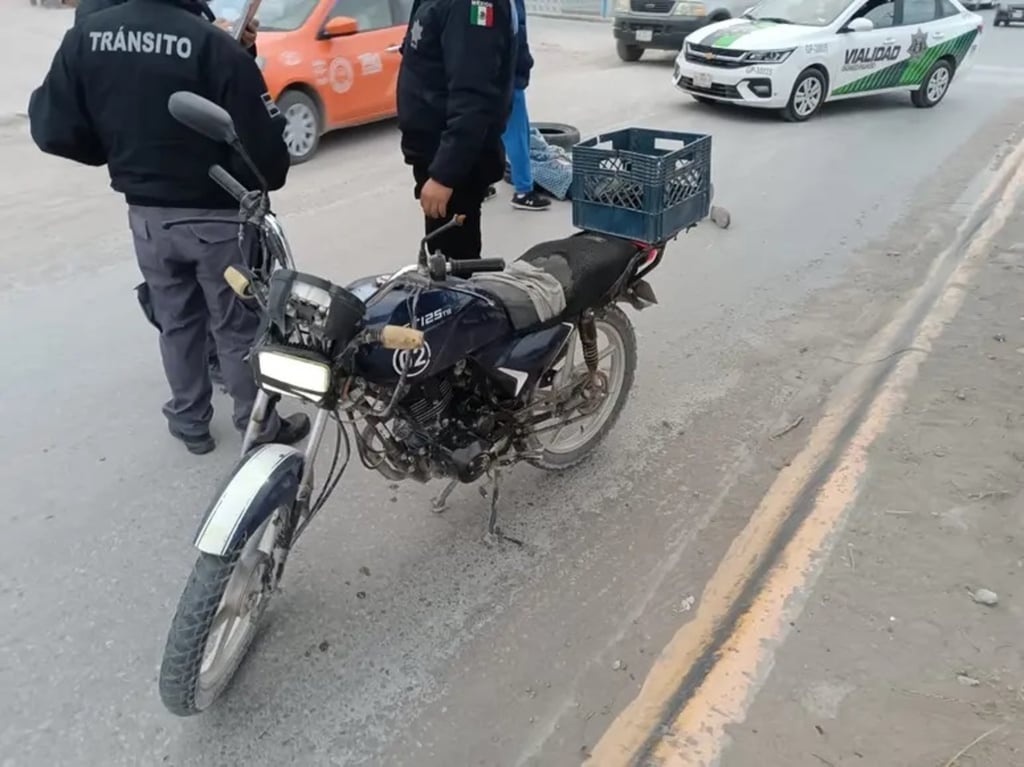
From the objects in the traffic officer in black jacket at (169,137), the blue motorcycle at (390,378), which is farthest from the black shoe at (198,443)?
the blue motorcycle at (390,378)

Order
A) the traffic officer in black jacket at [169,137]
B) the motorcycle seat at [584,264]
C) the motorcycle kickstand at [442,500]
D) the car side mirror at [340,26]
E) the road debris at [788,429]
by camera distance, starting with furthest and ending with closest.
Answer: the car side mirror at [340,26]
the road debris at [788,429]
the motorcycle kickstand at [442,500]
the motorcycle seat at [584,264]
the traffic officer in black jacket at [169,137]

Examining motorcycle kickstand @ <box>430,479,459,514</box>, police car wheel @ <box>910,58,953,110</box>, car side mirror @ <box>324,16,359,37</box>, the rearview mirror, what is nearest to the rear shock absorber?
motorcycle kickstand @ <box>430,479,459,514</box>

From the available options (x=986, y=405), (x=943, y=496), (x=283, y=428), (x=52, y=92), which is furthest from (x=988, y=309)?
(x=52, y=92)

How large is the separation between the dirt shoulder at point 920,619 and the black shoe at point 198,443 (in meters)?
2.46

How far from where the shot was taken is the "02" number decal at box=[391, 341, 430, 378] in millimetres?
2572

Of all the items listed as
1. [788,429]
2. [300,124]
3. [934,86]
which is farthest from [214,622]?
[934,86]

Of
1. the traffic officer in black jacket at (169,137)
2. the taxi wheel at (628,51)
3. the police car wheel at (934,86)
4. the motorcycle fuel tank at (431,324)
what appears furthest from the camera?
the taxi wheel at (628,51)

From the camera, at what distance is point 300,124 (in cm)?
832

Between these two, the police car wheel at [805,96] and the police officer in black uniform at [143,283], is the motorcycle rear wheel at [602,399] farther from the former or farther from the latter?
the police car wheel at [805,96]

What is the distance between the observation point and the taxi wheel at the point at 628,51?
47.1 ft

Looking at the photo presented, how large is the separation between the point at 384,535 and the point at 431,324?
1.06 m

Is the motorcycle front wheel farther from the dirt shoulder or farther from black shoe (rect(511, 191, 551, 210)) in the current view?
black shoe (rect(511, 191, 551, 210))

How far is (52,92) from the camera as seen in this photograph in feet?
10.7

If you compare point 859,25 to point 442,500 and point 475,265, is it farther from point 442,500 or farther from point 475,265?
point 475,265
